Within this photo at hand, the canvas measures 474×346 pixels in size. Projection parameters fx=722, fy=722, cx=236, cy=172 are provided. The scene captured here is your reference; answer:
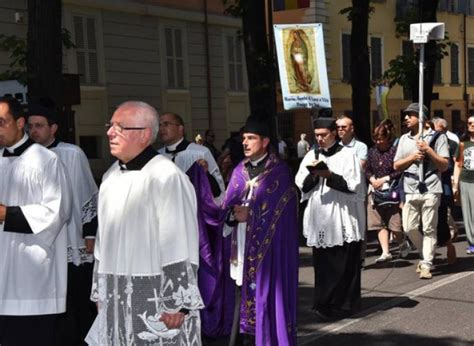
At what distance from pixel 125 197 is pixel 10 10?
49.4ft

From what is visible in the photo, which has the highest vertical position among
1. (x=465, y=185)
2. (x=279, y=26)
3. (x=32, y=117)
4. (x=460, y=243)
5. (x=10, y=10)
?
(x=10, y=10)

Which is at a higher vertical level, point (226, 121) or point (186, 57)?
point (186, 57)

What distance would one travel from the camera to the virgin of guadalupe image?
12.2 m

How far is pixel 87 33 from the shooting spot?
19.7 meters

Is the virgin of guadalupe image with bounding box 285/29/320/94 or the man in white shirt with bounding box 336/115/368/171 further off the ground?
the virgin of guadalupe image with bounding box 285/29/320/94

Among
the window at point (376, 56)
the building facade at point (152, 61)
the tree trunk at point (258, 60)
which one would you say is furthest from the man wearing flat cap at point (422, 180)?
the window at point (376, 56)

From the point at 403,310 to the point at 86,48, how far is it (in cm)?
1471

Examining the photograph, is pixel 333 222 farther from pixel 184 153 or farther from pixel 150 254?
pixel 150 254

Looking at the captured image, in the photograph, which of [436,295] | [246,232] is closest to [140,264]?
[246,232]

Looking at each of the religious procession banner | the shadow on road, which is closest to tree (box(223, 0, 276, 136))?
the religious procession banner

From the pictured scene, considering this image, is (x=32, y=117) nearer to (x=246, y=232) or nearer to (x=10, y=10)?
(x=246, y=232)

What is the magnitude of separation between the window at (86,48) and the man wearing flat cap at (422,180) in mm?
12748

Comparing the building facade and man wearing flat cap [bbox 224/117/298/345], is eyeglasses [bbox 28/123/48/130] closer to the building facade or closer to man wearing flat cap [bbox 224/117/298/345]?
man wearing flat cap [bbox 224/117/298/345]

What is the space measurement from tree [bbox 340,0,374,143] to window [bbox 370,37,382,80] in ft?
53.1
